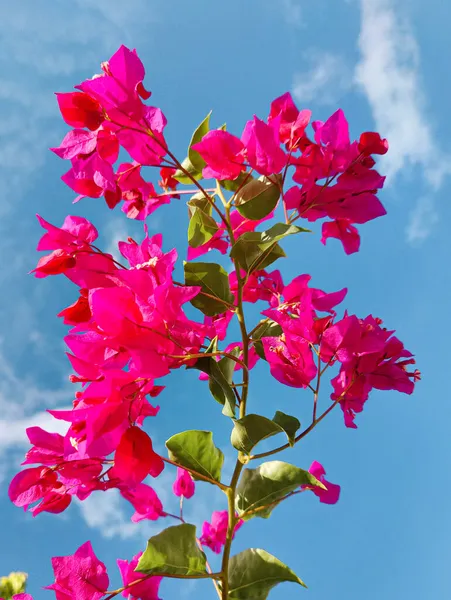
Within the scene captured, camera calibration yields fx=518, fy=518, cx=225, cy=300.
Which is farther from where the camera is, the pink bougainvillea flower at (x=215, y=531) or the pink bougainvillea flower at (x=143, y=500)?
the pink bougainvillea flower at (x=215, y=531)

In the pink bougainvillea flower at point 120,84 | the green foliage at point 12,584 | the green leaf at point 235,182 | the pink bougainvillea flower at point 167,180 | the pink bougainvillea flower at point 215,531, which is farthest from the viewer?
the green foliage at point 12,584

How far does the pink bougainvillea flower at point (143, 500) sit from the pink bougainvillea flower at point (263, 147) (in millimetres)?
763

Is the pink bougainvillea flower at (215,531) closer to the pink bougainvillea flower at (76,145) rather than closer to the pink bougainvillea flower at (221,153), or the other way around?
the pink bougainvillea flower at (221,153)

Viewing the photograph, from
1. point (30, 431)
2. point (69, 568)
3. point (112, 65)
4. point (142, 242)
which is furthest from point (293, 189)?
point (69, 568)

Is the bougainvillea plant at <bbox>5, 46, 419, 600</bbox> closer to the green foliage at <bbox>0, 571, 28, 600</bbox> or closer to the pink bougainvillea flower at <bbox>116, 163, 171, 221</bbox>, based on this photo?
the pink bougainvillea flower at <bbox>116, 163, 171, 221</bbox>

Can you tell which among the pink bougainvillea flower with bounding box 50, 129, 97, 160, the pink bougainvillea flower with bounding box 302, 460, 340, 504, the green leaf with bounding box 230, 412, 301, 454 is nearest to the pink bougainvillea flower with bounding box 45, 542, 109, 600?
the green leaf with bounding box 230, 412, 301, 454

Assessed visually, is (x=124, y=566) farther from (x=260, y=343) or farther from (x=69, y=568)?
(x=260, y=343)

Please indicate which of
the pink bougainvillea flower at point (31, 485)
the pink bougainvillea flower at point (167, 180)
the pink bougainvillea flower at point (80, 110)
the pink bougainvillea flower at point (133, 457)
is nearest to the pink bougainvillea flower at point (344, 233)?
the pink bougainvillea flower at point (167, 180)

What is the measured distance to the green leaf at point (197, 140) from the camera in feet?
4.40

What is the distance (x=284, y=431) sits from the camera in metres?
1.04

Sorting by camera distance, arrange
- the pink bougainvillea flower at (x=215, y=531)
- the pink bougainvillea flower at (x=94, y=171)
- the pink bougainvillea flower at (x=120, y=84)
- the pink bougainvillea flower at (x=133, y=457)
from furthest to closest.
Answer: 1. the pink bougainvillea flower at (x=215, y=531)
2. the pink bougainvillea flower at (x=94, y=171)
3. the pink bougainvillea flower at (x=120, y=84)
4. the pink bougainvillea flower at (x=133, y=457)

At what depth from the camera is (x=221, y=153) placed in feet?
3.89

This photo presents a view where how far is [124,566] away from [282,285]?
2.94 ft

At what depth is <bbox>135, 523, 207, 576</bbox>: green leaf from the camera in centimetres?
103
